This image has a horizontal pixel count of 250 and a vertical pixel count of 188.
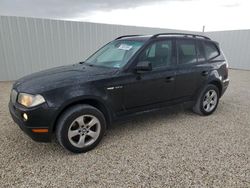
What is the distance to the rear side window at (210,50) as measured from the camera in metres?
3.80

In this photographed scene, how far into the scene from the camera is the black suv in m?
2.29

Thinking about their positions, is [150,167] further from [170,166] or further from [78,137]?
[78,137]

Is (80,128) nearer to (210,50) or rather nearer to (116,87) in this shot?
(116,87)

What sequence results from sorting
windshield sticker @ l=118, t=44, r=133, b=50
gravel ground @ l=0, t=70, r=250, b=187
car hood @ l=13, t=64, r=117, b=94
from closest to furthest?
gravel ground @ l=0, t=70, r=250, b=187, car hood @ l=13, t=64, r=117, b=94, windshield sticker @ l=118, t=44, r=133, b=50

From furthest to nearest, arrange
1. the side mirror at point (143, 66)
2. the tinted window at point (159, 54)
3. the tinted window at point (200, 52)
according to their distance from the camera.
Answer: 1. the tinted window at point (200, 52)
2. the tinted window at point (159, 54)
3. the side mirror at point (143, 66)

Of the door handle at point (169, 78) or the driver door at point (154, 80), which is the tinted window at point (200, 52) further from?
the door handle at point (169, 78)

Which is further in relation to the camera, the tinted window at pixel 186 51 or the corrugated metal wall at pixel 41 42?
the corrugated metal wall at pixel 41 42

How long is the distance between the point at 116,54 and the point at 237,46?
11.5m

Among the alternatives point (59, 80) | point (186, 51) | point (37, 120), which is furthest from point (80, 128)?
point (186, 51)

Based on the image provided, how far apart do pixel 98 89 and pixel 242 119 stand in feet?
10.5

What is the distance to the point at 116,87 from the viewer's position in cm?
268

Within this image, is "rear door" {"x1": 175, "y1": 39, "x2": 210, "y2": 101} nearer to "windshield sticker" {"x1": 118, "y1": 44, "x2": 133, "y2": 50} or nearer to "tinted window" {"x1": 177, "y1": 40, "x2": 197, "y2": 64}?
"tinted window" {"x1": 177, "y1": 40, "x2": 197, "y2": 64}

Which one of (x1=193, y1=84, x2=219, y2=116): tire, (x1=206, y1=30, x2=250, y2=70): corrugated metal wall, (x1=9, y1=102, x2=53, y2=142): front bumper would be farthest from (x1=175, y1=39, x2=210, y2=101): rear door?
(x1=206, y1=30, x2=250, y2=70): corrugated metal wall

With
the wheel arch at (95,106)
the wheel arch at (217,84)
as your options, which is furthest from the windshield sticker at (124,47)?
the wheel arch at (217,84)
